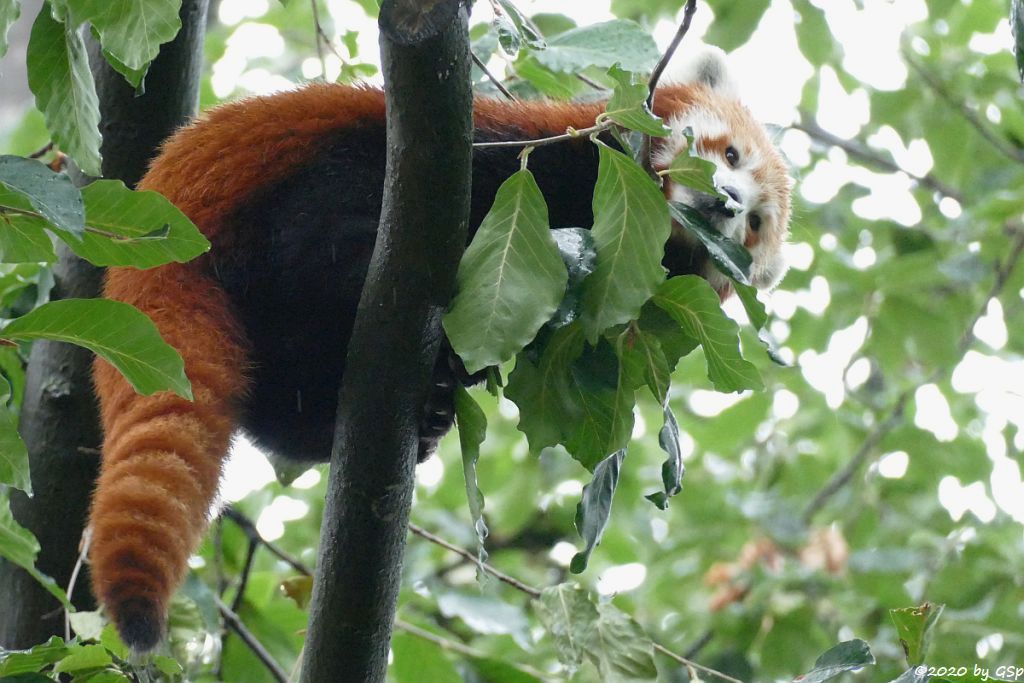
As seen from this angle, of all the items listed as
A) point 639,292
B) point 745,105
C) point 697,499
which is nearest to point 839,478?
point 697,499

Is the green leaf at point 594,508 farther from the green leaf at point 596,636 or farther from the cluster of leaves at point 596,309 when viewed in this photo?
the green leaf at point 596,636

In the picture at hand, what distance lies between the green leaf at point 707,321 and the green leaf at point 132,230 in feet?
2.78

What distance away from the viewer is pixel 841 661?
2152 millimetres

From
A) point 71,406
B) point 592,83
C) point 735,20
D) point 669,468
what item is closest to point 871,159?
point 735,20

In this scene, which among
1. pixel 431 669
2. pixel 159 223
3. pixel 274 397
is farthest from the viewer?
pixel 431 669

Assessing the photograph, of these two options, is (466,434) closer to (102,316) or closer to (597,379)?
(597,379)

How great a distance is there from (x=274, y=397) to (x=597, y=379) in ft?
3.60

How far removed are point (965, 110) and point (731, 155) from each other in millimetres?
2074

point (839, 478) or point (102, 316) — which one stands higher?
point (102, 316)

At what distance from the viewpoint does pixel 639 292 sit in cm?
190

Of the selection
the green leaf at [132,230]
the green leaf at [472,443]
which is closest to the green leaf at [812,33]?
the green leaf at [472,443]

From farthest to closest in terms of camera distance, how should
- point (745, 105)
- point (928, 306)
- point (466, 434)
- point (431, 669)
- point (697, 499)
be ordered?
point (697, 499), point (928, 306), point (745, 105), point (431, 669), point (466, 434)

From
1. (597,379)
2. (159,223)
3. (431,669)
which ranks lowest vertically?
(431,669)

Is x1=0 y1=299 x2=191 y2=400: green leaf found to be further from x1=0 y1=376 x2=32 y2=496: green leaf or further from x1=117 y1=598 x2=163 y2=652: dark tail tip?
x1=117 y1=598 x2=163 y2=652: dark tail tip
